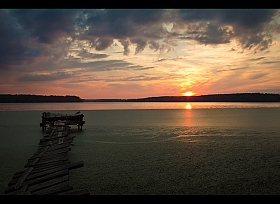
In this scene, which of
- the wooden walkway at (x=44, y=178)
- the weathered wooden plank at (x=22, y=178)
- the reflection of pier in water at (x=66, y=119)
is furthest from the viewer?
the reflection of pier in water at (x=66, y=119)

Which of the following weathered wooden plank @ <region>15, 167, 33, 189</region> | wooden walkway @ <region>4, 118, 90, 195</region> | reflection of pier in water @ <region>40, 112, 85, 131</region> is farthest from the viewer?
reflection of pier in water @ <region>40, 112, 85, 131</region>

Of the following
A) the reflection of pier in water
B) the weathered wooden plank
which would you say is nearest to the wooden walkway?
the weathered wooden plank

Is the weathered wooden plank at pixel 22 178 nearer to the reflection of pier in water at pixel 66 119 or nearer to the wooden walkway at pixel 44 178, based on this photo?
the wooden walkway at pixel 44 178

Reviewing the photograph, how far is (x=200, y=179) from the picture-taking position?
22.0 ft

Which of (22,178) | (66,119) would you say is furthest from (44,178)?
(66,119)

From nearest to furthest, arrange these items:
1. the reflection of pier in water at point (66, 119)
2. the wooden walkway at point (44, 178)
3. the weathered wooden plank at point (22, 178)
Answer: the wooden walkway at point (44, 178) → the weathered wooden plank at point (22, 178) → the reflection of pier in water at point (66, 119)

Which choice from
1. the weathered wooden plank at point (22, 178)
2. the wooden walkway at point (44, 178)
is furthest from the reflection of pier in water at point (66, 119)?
the weathered wooden plank at point (22, 178)

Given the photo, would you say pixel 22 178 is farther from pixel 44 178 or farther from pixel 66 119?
pixel 66 119

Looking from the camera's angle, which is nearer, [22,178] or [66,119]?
[22,178]

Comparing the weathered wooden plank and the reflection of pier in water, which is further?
the reflection of pier in water

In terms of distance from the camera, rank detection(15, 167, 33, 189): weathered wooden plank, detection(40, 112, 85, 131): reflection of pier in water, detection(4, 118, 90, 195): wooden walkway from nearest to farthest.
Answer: detection(4, 118, 90, 195): wooden walkway
detection(15, 167, 33, 189): weathered wooden plank
detection(40, 112, 85, 131): reflection of pier in water

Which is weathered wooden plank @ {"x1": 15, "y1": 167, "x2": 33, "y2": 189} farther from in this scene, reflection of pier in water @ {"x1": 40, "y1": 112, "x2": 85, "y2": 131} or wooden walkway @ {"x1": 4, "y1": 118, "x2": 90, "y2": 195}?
reflection of pier in water @ {"x1": 40, "y1": 112, "x2": 85, "y2": 131}
